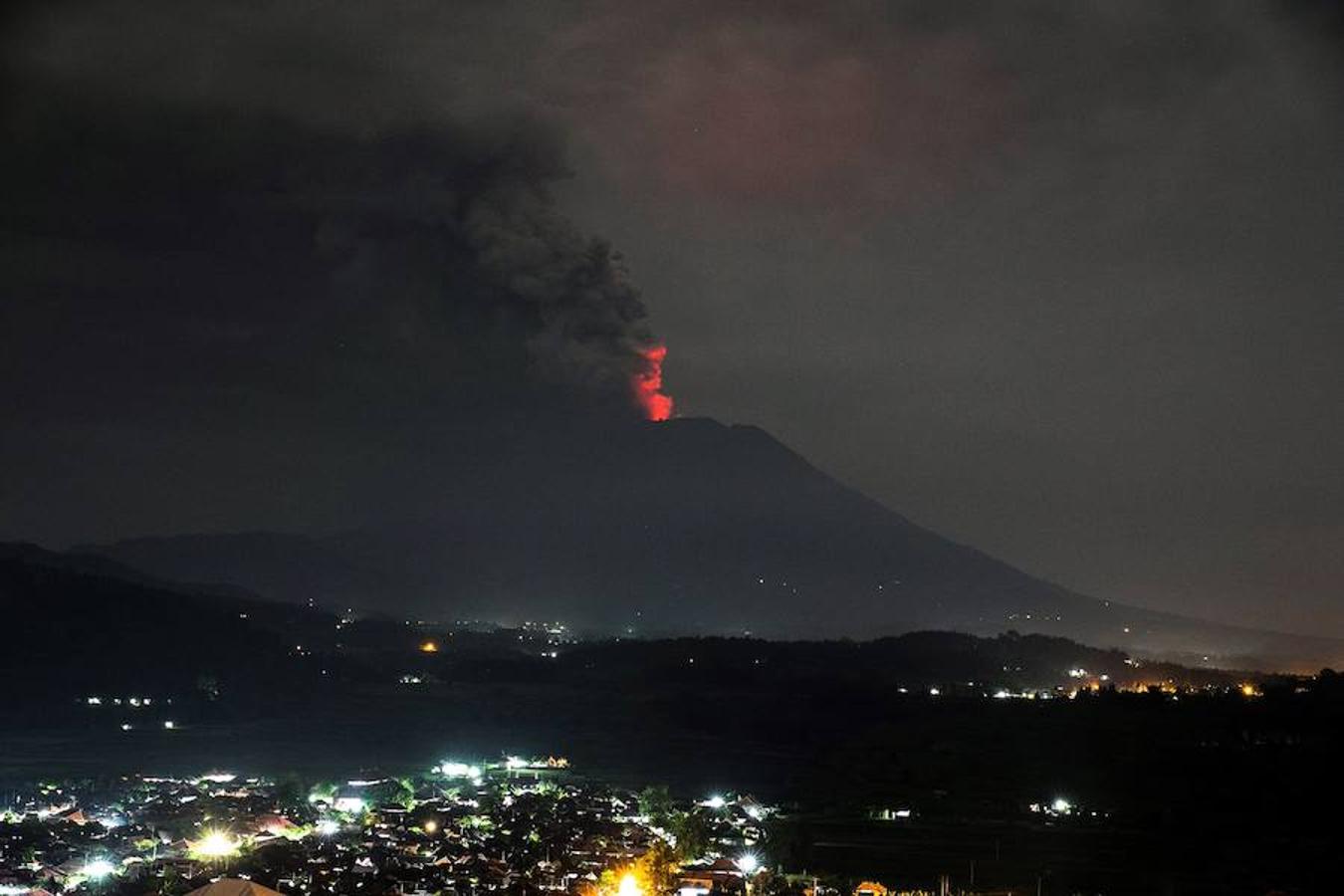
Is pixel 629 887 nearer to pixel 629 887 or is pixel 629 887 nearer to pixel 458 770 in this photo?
pixel 629 887

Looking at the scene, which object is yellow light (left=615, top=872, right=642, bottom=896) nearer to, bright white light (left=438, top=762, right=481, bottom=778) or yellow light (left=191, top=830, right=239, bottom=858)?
yellow light (left=191, top=830, right=239, bottom=858)

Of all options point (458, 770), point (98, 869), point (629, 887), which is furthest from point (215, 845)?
point (458, 770)

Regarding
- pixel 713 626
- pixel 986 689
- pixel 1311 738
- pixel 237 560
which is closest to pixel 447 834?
pixel 1311 738

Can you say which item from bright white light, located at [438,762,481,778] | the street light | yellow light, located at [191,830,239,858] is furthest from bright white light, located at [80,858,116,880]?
bright white light, located at [438,762,481,778]

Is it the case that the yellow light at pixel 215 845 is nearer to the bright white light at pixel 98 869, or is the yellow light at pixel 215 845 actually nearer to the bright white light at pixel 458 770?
the bright white light at pixel 98 869

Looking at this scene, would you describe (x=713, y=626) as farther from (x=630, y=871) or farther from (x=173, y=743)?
(x=630, y=871)

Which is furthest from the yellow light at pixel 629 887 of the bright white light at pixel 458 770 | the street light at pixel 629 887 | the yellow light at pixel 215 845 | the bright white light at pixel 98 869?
the bright white light at pixel 458 770
